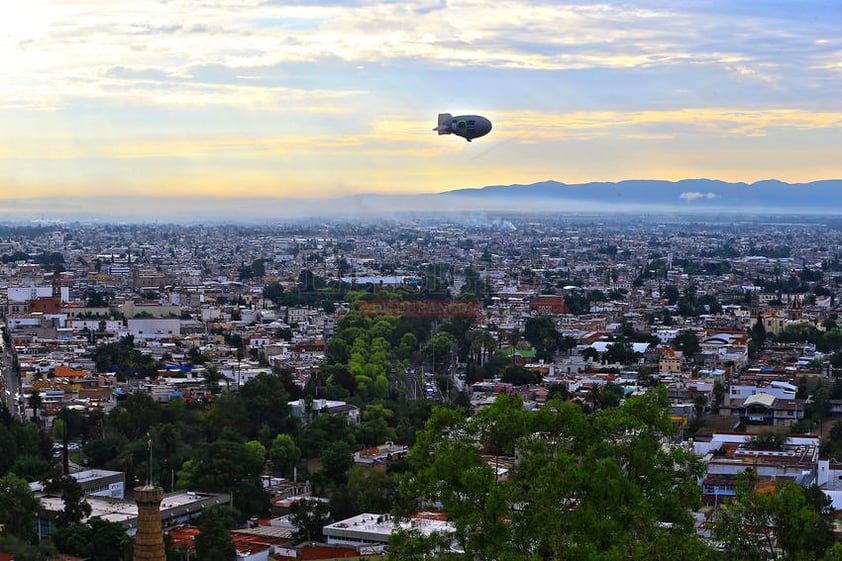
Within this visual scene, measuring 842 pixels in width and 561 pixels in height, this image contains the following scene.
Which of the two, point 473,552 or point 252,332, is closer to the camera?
point 473,552

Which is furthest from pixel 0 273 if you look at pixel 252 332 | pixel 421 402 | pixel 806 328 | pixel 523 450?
pixel 523 450

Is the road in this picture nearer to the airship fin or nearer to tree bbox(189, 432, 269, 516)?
tree bbox(189, 432, 269, 516)

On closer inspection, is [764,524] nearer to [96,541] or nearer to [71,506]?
[96,541]

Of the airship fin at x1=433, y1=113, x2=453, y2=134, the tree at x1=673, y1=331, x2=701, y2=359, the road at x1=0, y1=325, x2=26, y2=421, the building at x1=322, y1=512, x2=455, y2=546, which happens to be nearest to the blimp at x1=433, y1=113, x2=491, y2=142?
the airship fin at x1=433, y1=113, x2=453, y2=134

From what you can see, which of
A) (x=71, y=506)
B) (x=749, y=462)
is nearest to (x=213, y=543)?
(x=71, y=506)

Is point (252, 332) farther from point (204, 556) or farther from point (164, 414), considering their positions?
point (204, 556)
